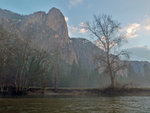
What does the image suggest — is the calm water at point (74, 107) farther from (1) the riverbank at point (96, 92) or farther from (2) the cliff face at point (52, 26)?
(2) the cliff face at point (52, 26)

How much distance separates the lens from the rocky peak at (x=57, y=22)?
142375 mm

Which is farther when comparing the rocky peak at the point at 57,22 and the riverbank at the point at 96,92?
the rocky peak at the point at 57,22

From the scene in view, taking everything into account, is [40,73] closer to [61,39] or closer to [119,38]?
[119,38]

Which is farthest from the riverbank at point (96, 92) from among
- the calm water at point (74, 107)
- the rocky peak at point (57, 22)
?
the rocky peak at point (57, 22)

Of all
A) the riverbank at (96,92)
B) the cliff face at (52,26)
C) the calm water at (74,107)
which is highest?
the cliff face at (52,26)

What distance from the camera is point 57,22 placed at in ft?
472

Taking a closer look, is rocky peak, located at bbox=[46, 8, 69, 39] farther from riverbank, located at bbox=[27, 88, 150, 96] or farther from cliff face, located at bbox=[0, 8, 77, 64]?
riverbank, located at bbox=[27, 88, 150, 96]

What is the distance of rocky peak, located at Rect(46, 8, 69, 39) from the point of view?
467 ft

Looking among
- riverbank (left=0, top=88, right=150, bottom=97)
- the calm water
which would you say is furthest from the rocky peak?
the calm water

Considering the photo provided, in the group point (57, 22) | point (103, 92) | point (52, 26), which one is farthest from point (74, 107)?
point (57, 22)

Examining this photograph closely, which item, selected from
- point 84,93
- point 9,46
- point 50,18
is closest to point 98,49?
point 84,93

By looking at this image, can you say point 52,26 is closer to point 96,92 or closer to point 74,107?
point 96,92

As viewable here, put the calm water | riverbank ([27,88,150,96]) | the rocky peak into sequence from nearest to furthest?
the calm water < riverbank ([27,88,150,96]) < the rocky peak

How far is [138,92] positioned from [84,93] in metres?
7.53
